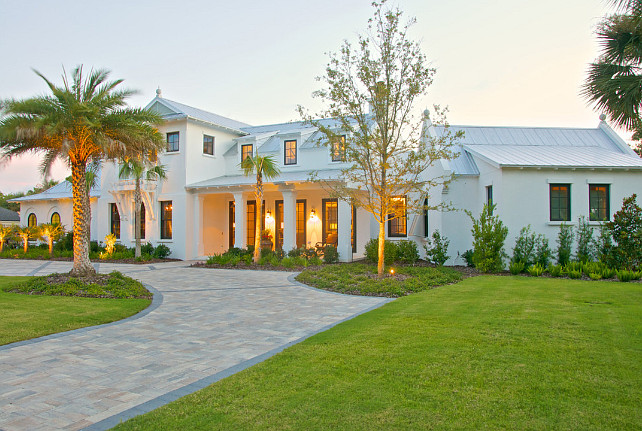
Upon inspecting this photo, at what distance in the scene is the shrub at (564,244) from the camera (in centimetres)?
1436

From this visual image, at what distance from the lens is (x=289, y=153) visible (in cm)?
2139

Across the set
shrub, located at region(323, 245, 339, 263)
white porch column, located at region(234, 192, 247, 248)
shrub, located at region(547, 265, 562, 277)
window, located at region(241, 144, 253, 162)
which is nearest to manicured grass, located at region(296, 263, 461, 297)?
shrub, located at region(323, 245, 339, 263)

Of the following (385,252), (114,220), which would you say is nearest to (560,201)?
(385,252)

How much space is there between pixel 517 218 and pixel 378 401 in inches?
513

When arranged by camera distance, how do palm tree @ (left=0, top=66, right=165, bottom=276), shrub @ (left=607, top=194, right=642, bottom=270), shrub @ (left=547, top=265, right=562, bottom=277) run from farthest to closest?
shrub @ (left=547, top=265, right=562, bottom=277) → shrub @ (left=607, top=194, right=642, bottom=270) → palm tree @ (left=0, top=66, right=165, bottom=276)

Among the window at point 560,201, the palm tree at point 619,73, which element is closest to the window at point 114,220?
the window at point 560,201

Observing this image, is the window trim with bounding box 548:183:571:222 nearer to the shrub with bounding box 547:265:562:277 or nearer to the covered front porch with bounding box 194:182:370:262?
the shrub with bounding box 547:265:562:277

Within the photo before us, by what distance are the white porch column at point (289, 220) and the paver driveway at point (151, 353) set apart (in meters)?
8.14

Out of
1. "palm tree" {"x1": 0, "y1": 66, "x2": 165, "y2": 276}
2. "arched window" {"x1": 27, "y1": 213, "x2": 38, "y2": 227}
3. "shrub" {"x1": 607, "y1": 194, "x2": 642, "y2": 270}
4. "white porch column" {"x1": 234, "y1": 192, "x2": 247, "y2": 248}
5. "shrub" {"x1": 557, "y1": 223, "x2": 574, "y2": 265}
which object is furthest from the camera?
"arched window" {"x1": 27, "y1": 213, "x2": 38, "y2": 227}

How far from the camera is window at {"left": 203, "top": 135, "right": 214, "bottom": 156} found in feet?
72.2

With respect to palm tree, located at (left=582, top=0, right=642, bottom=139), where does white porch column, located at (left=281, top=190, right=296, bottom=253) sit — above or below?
below

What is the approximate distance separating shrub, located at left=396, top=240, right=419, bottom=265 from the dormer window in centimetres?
726

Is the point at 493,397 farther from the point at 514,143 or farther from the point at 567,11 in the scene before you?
the point at 514,143

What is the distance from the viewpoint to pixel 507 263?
14898mm
